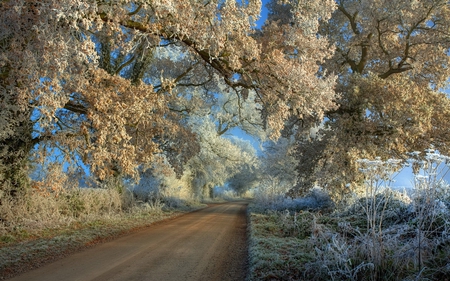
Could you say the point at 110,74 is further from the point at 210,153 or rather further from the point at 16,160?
the point at 210,153

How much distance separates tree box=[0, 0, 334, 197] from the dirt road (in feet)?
6.81

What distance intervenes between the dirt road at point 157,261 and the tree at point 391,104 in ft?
19.7

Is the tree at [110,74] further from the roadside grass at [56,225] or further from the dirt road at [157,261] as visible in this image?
the dirt road at [157,261]

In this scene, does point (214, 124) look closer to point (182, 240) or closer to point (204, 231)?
point (204, 231)

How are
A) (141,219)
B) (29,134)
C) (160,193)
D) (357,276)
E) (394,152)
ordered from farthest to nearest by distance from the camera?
(160,193)
(141,219)
(394,152)
(29,134)
(357,276)

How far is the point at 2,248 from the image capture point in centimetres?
774

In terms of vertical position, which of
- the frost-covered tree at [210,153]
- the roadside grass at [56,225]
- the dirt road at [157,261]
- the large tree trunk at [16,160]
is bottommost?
the dirt road at [157,261]

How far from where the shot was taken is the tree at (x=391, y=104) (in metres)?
12.5

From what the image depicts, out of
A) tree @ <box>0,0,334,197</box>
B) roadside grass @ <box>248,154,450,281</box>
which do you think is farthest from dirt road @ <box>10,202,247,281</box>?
tree @ <box>0,0,334,197</box>

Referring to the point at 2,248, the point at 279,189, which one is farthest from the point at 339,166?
the point at 2,248

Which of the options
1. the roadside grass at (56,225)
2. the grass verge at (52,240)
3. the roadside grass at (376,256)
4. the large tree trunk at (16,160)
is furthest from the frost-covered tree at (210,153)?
the roadside grass at (376,256)

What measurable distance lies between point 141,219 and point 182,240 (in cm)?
548

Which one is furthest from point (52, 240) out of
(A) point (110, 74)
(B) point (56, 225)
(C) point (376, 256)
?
(C) point (376, 256)

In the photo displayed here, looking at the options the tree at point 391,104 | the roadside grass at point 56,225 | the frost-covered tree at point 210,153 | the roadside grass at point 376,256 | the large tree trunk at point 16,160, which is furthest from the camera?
the frost-covered tree at point 210,153
